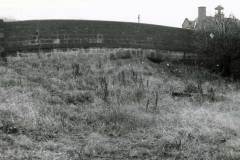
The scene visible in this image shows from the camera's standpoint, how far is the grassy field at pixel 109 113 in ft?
26.1

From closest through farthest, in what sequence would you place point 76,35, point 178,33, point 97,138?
1. point 97,138
2. point 76,35
3. point 178,33

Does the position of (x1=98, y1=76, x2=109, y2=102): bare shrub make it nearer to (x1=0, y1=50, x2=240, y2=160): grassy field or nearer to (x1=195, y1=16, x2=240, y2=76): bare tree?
(x1=0, y1=50, x2=240, y2=160): grassy field

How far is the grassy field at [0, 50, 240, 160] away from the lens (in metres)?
7.96

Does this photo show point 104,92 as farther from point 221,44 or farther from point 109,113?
point 221,44

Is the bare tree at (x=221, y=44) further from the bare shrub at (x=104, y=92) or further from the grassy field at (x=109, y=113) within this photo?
the bare shrub at (x=104, y=92)

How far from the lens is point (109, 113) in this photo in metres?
10.2

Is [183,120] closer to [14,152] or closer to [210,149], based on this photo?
[210,149]

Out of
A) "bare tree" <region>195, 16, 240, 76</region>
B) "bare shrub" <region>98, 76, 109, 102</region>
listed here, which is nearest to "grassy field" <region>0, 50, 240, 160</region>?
"bare shrub" <region>98, 76, 109, 102</region>

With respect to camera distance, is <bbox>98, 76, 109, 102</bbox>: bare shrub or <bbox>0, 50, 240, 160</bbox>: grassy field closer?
<bbox>0, 50, 240, 160</bbox>: grassy field

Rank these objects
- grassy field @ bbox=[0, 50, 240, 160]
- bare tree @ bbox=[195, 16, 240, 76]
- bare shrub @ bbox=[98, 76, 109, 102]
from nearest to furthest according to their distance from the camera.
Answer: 1. grassy field @ bbox=[0, 50, 240, 160]
2. bare shrub @ bbox=[98, 76, 109, 102]
3. bare tree @ bbox=[195, 16, 240, 76]

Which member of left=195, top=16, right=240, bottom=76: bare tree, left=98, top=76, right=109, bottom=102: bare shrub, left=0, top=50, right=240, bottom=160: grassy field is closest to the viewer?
left=0, top=50, right=240, bottom=160: grassy field

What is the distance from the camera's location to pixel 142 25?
20.0m

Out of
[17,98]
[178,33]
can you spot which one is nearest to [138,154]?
[17,98]

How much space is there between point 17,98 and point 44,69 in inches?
183
